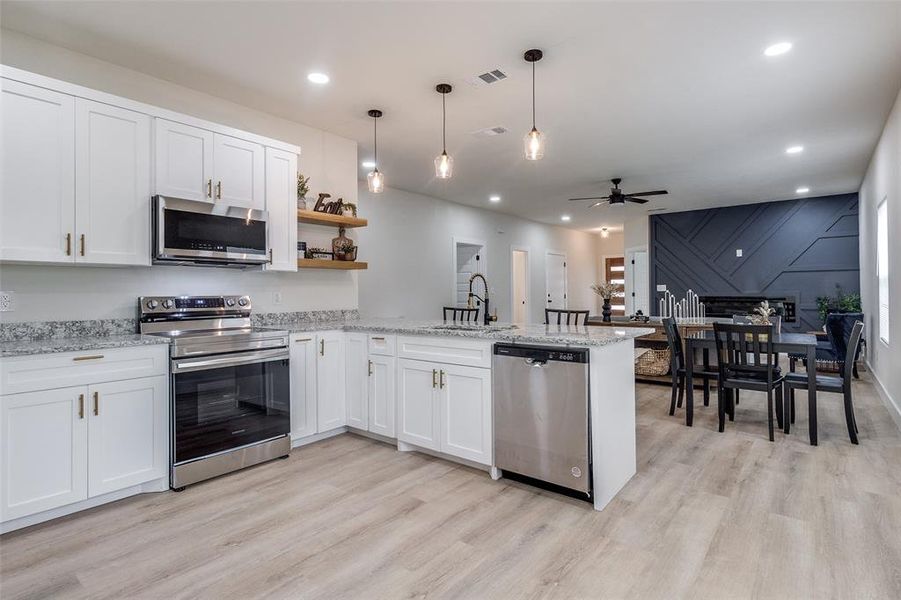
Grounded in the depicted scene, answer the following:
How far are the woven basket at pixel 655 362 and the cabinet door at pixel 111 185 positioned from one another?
522cm

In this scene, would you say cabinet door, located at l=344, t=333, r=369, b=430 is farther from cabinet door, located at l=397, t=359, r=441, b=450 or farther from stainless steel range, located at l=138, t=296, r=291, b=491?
stainless steel range, located at l=138, t=296, r=291, b=491

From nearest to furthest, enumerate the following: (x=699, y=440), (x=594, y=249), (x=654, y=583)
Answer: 1. (x=654, y=583)
2. (x=699, y=440)
3. (x=594, y=249)

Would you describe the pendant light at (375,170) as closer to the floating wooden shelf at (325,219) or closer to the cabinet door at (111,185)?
the floating wooden shelf at (325,219)

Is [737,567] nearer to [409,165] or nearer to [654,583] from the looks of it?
[654,583]

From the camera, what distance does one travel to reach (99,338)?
111 inches

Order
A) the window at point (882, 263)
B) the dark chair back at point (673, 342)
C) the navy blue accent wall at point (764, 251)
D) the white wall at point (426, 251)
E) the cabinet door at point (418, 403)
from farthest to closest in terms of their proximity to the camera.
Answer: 1. the navy blue accent wall at point (764, 251)
2. the white wall at point (426, 251)
3. the window at point (882, 263)
4. the dark chair back at point (673, 342)
5. the cabinet door at point (418, 403)

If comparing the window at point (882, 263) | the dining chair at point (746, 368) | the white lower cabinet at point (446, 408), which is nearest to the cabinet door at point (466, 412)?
the white lower cabinet at point (446, 408)

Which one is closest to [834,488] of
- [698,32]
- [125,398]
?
[698,32]

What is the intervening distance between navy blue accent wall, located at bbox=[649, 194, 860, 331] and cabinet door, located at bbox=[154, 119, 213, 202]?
8.18m

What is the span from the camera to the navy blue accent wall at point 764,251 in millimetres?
7469

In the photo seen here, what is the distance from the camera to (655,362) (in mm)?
5707

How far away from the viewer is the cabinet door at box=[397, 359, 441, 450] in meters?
3.17

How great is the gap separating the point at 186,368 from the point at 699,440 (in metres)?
3.60

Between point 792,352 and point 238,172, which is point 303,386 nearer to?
point 238,172
